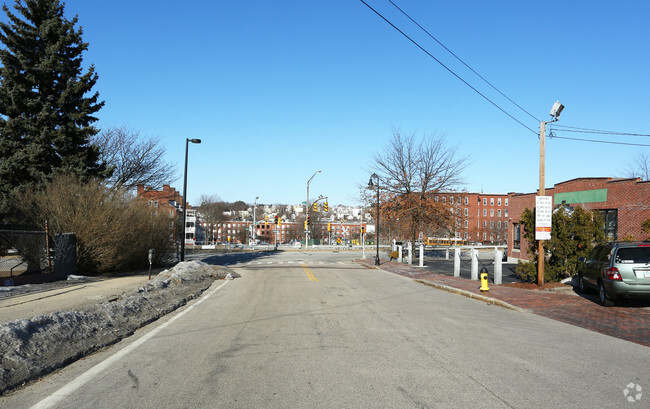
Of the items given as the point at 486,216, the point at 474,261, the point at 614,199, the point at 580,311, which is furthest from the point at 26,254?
the point at 486,216

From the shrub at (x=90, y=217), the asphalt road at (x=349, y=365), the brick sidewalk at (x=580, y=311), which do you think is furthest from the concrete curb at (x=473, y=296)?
the shrub at (x=90, y=217)

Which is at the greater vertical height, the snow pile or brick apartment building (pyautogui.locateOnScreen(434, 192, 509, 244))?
brick apartment building (pyautogui.locateOnScreen(434, 192, 509, 244))

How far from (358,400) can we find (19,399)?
370 centimetres

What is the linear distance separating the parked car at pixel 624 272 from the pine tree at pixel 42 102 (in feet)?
75.1

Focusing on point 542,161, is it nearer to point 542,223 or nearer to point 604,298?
point 542,223

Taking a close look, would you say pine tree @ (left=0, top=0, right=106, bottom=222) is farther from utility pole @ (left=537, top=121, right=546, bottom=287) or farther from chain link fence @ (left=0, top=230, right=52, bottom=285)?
utility pole @ (left=537, top=121, right=546, bottom=287)

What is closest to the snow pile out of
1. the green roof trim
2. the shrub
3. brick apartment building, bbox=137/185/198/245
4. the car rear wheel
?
the shrub

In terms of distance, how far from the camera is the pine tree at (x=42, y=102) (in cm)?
2292

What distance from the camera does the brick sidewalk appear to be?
9.66 meters

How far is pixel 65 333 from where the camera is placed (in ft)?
25.3

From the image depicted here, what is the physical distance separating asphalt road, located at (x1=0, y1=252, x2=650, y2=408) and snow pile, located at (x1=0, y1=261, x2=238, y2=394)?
264 mm

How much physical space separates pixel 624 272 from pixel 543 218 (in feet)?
16.0

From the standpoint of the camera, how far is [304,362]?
6.67 metres

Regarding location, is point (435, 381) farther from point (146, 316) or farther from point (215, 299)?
point (215, 299)
